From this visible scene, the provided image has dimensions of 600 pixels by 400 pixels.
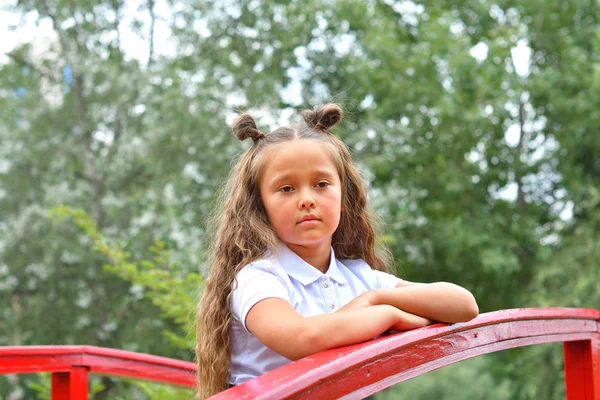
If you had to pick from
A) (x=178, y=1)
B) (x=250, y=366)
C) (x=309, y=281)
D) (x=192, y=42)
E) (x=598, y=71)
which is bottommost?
(x=250, y=366)

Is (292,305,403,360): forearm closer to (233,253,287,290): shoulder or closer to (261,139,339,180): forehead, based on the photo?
(233,253,287,290): shoulder

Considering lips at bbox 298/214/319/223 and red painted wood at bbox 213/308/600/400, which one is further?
lips at bbox 298/214/319/223

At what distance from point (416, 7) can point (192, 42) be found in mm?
3068

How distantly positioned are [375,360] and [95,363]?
1.37 metres

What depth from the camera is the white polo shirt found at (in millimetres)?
1460

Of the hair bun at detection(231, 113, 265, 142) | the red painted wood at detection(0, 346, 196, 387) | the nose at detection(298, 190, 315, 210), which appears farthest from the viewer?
the red painted wood at detection(0, 346, 196, 387)

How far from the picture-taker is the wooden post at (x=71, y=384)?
221 cm

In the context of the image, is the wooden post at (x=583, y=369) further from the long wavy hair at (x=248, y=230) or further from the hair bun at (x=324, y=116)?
the hair bun at (x=324, y=116)

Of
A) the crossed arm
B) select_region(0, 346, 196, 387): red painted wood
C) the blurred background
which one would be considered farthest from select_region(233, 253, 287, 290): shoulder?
the blurred background

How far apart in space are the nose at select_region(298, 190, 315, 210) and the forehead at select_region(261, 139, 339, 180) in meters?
0.05

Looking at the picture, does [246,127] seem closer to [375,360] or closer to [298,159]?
[298,159]

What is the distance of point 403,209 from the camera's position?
8.21m

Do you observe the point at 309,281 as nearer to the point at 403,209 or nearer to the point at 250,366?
the point at 250,366

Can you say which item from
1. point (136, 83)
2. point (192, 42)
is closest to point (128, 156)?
point (136, 83)
